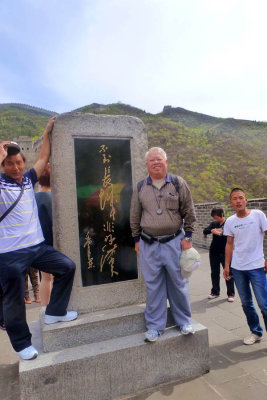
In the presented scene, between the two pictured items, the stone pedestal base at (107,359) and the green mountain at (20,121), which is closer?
the stone pedestal base at (107,359)

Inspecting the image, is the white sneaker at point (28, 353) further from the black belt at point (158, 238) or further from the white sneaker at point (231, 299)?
the white sneaker at point (231, 299)

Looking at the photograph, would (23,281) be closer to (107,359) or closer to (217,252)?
(107,359)

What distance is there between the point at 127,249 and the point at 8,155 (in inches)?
53.9

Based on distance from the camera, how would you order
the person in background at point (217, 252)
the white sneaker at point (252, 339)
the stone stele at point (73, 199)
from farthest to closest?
the person in background at point (217, 252) → the white sneaker at point (252, 339) → the stone stele at point (73, 199)

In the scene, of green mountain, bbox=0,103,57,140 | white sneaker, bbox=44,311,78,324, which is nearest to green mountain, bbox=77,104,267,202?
white sneaker, bbox=44,311,78,324

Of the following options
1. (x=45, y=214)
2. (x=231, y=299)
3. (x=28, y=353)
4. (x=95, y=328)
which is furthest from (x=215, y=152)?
(x=28, y=353)

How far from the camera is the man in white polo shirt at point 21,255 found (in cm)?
225

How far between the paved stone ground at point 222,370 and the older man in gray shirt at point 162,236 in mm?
430

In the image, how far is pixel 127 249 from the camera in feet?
9.31

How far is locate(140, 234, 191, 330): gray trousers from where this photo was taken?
8.05ft

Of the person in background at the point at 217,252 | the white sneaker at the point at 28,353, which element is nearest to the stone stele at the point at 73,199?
the white sneaker at the point at 28,353

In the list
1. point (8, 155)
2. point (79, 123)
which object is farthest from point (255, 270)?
point (8, 155)

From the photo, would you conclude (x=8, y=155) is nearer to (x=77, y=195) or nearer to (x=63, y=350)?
(x=77, y=195)

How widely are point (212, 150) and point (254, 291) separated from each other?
2224cm
